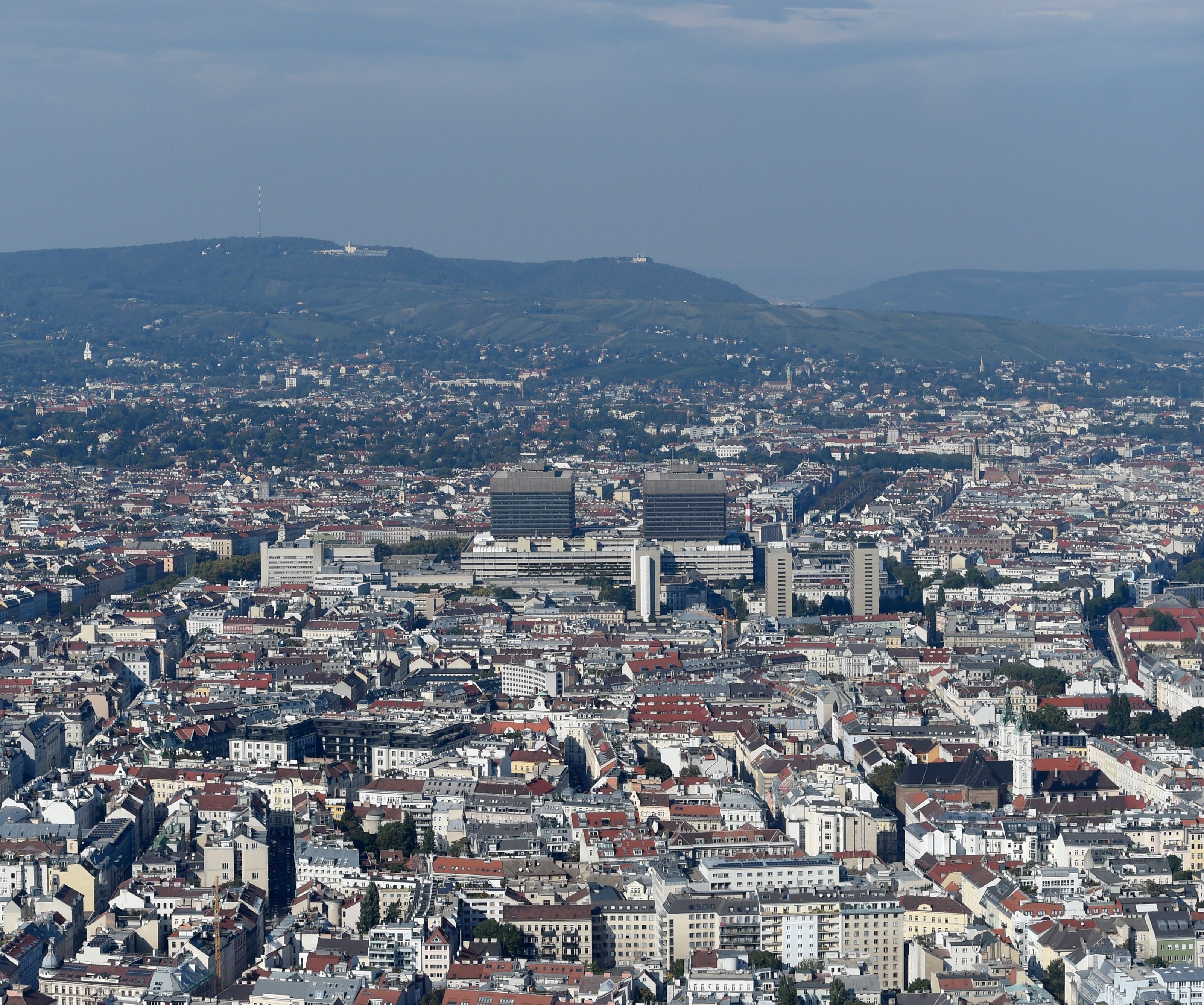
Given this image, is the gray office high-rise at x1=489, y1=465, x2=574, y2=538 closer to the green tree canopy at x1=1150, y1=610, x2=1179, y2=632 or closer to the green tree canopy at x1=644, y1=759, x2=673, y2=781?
the green tree canopy at x1=1150, y1=610, x2=1179, y2=632

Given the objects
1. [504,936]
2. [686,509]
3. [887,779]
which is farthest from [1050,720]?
[686,509]

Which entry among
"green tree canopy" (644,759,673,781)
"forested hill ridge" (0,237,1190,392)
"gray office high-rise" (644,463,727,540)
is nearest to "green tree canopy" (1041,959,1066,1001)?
"green tree canopy" (644,759,673,781)

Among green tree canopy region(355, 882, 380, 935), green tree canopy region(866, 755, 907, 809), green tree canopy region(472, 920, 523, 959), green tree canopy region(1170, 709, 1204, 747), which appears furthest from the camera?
green tree canopy region(1170, 709, 1204, 747)

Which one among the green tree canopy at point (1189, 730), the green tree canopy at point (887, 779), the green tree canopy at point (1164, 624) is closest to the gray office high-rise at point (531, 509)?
the green tree canopy at point (1164, 624)

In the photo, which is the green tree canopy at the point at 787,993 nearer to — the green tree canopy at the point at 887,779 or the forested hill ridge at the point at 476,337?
the green tree canopy at the point at 887,779

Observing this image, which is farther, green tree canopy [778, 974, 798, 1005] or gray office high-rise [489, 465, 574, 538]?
gray office high-rise [489, 465, 574, 538]

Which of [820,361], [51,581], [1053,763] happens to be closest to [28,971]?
[1053,763]
